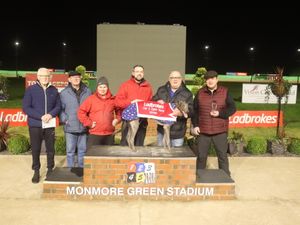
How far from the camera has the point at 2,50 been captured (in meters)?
61.4

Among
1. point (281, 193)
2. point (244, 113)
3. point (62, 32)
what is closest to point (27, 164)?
point (281, 193)

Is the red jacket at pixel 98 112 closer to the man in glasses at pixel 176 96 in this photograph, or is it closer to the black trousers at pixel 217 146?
the man in glasses at pixel 176 96

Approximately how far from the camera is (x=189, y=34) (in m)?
67.2

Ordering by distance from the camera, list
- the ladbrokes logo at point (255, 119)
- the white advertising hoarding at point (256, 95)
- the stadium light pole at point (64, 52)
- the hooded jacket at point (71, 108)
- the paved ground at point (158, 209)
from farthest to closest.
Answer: the stadium light pole at point (64, 52), the white advertising hoarding at point (256, 95), the ladbrokes logo at point (255, 119), the hooded jacket at point (71, 108), the paved ground at point (158, 209)

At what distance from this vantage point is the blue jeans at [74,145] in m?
6.37

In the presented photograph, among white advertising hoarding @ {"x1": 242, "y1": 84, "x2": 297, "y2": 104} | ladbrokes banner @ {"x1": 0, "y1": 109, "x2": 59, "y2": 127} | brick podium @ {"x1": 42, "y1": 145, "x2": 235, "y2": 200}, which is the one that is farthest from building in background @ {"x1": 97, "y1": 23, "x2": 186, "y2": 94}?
white advertising hoarding @ {"x1": 242, "y1": 84, "x2": 297, "y2": 104}

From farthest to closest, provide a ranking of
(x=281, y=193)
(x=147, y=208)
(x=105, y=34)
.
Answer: (x=105, y=34), (x=281, y=193), (x=147, y=208)

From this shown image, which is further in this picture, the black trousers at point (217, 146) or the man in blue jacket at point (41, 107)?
the black trousers at point (217, 146)

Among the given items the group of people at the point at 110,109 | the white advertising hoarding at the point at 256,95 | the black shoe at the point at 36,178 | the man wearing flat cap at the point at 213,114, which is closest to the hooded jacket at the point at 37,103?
Answer: the group of people at the point at 110,109

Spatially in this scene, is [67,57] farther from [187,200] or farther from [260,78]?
[187,200]

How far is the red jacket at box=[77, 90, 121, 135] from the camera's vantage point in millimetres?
5953

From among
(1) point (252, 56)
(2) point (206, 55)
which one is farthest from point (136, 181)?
(2) point (206, 55)

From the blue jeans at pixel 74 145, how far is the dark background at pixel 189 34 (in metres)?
55.4

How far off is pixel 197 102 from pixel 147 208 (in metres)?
1.85
